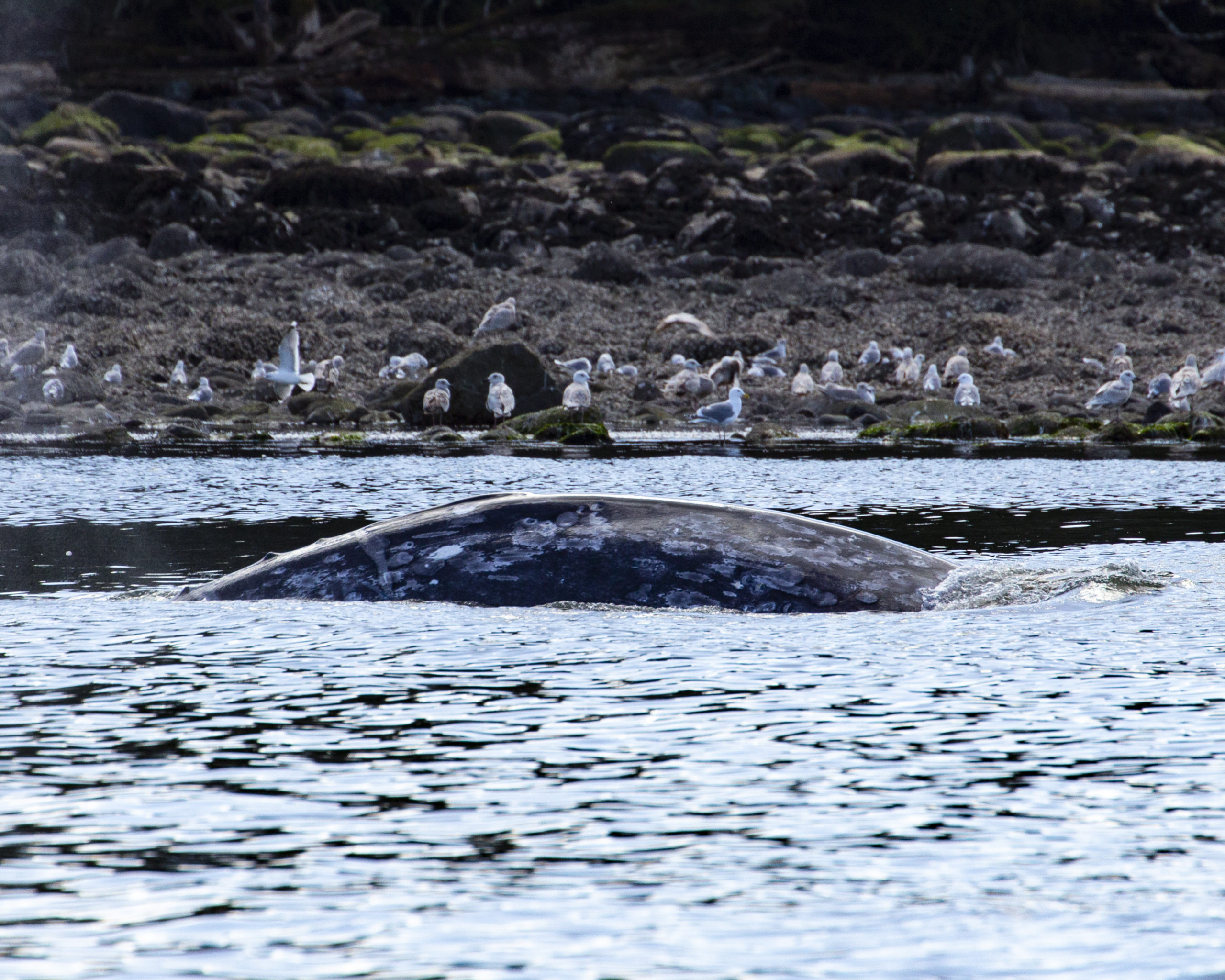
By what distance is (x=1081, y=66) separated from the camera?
6662 cm

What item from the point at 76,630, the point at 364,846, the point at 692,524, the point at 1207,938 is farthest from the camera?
the point at 692,524

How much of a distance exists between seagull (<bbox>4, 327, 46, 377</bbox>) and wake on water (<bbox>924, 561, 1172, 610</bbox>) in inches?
766

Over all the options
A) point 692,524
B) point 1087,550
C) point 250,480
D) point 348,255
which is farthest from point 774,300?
point 692,524

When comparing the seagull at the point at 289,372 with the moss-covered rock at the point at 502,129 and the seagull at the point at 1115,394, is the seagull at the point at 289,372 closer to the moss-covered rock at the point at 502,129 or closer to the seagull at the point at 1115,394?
the seagull at the point at 1115,394

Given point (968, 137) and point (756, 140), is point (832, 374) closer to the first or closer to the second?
point (968, 137)

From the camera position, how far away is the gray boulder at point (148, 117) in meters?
52.7

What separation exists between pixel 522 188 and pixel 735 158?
34.5 ft

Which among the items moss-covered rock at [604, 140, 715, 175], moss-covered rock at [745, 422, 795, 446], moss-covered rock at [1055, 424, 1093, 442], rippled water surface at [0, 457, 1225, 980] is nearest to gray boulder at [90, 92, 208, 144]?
moss-covered rock at [604, 140, 715, 175]

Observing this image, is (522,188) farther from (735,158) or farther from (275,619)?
(275,619)

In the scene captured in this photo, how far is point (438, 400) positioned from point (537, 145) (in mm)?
32184

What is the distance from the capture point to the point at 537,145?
52.3 metres

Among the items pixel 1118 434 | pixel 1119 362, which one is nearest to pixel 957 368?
pixel 1119 362

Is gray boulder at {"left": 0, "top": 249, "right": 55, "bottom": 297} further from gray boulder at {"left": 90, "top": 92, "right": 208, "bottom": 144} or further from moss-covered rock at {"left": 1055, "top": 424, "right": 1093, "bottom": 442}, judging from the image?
gray boulder at {"left": 90, "top": 92, "right": 208, "bottom": 144}

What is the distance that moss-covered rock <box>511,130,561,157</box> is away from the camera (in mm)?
51625
